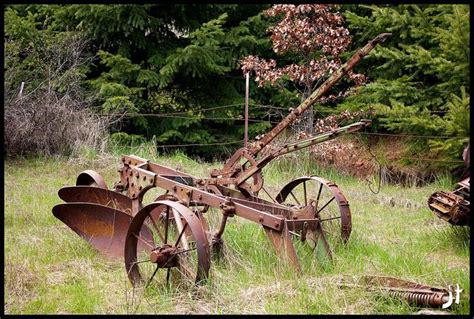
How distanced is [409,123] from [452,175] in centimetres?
100

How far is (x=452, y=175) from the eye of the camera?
295 inches

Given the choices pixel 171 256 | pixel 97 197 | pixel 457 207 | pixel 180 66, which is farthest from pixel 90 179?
pixel 180 66

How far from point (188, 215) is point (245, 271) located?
68cm

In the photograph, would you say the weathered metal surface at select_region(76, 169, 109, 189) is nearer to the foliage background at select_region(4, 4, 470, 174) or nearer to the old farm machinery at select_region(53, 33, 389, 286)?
the old farm machinery at select_region(53, 33, 389, 286)

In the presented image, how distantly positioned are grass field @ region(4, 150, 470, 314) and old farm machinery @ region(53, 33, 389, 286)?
5.6 inches

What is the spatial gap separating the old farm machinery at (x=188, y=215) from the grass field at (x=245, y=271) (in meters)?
0.14

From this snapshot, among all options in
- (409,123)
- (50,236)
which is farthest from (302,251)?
(409,123)

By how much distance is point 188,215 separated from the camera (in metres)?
3.58

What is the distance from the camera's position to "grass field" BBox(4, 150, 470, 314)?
3.37m

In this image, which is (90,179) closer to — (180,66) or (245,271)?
(245,271)

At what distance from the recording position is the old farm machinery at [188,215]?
369 cm

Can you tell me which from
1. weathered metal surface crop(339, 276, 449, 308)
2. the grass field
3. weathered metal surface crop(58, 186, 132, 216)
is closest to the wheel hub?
the grass field

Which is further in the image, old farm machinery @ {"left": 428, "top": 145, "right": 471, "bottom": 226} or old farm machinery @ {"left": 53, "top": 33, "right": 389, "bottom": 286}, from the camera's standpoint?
old farm machinery @ {"left": 428, "top": 145, "right": 471, "bottom": 226}


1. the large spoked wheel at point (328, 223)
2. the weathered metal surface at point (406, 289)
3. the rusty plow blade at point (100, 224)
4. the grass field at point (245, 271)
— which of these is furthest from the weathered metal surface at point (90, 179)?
the weathered metal surface at point (406, 289)
